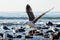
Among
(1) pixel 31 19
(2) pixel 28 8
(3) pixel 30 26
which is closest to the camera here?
(2) pixel 28 8

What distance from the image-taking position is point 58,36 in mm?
19375

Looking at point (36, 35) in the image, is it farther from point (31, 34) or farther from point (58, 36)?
point (58, 36)

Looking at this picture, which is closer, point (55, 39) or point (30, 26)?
point (55, 39)

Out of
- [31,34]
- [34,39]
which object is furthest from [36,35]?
[34,39]

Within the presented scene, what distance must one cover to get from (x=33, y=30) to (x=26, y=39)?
3.62 meters

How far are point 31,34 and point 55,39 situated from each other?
3188 millimetres

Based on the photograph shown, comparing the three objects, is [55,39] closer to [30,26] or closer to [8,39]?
[8,39]

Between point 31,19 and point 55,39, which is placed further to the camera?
point 31,19

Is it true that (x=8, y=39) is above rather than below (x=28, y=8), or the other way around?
below

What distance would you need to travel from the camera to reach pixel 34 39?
1941 cm

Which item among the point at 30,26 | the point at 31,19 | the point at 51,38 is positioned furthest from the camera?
the point at 30,26

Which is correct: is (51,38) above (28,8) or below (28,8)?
below

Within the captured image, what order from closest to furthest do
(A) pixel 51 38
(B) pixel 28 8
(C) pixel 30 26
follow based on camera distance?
(A) pixel 51 38 < (B) pixel 28 8 < (C) pixel 30 26

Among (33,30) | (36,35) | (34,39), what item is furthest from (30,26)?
(34,39)
